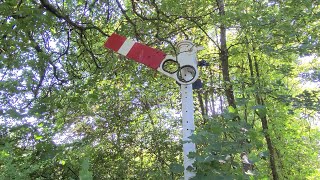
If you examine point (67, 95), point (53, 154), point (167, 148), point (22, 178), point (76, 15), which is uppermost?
point (76, 15)

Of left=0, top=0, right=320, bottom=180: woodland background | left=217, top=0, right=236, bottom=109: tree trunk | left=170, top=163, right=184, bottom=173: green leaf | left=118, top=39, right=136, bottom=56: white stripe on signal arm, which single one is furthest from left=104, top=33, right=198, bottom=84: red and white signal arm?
left=217, top=0, right=236, bottom=109: tree trunk

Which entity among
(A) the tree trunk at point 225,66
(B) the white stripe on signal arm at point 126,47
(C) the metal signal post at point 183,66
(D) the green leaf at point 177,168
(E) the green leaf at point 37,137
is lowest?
(D) the green leaf at point 177,168

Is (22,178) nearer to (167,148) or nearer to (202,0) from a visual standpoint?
(167,148)

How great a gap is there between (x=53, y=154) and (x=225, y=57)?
4173 millimetres

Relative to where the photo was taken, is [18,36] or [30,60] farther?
[30,60]

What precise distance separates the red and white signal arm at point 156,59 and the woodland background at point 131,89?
317 millimetres

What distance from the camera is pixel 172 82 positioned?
5.52 meters

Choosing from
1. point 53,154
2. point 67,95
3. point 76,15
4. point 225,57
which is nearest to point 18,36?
point 67,95

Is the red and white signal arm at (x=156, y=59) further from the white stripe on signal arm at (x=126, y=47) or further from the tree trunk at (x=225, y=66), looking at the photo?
the tree trunk at (x=225, y=66)

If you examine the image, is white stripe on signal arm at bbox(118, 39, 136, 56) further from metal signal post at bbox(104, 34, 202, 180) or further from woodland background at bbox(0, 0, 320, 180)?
woodland background at bbox(0, 0, 320, 180)

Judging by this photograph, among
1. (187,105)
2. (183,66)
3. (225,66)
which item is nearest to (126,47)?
(183,66)

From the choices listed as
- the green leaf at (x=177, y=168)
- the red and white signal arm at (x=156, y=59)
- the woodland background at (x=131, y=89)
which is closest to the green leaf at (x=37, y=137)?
the woodland background at (x=131, y=89)

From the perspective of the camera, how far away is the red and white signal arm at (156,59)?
244cm

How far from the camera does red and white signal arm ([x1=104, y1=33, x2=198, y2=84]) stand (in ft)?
8.00
